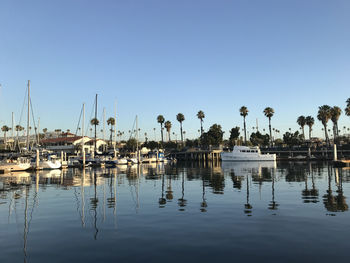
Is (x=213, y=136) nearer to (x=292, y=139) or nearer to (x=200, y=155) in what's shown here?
→ (x=200, y=155)

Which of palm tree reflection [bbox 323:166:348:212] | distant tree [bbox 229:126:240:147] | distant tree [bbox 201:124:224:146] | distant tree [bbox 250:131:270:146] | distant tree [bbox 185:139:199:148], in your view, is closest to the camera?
palm tree reflection [bbox 323:166:348:212]

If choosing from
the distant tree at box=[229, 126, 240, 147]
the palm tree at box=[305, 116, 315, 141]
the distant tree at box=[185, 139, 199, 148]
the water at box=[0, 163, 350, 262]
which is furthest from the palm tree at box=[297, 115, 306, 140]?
the water at box=[0, 163, 350, 262]

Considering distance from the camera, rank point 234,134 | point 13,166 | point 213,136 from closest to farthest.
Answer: point 13,166
point 213,136
point 234,134

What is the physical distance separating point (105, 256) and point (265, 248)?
4.59 meters

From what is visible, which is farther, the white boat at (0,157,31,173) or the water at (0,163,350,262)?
the white boat at (0,157,31,173)

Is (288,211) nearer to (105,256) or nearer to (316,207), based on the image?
(316,207)

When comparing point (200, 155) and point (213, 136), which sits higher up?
point (213, 136)

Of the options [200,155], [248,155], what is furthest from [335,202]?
[200,155]

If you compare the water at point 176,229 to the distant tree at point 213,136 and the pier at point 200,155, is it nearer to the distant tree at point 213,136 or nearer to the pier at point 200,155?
the pier at point 200,155

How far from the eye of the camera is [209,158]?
11331 centimetres

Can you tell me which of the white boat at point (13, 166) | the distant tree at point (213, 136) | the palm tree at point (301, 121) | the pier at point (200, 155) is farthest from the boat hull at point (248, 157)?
the white boat at point (13, 166)

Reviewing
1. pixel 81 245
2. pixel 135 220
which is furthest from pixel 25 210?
pixel 81 245

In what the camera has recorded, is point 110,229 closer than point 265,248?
No

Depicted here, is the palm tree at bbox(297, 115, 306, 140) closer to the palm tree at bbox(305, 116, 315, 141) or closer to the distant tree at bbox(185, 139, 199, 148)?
the palm tree at bbox(305, 116, 315, 141)
